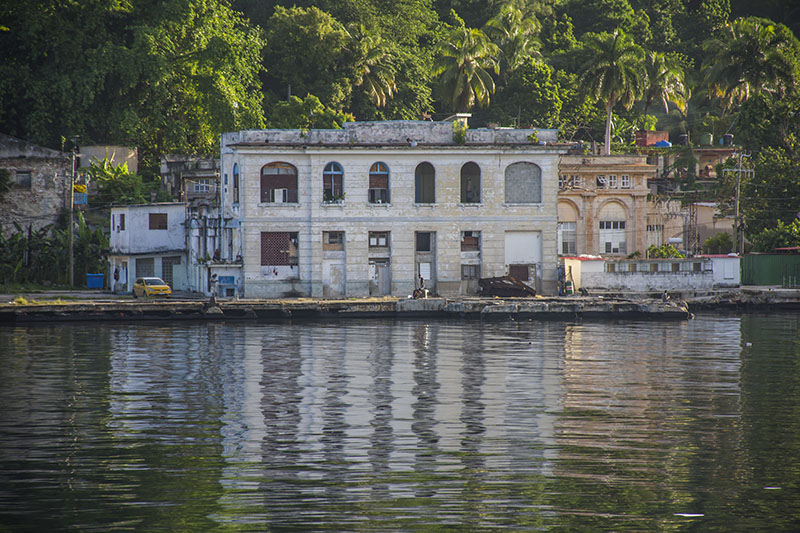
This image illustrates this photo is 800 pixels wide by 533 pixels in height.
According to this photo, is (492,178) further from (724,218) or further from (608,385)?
(608,385)

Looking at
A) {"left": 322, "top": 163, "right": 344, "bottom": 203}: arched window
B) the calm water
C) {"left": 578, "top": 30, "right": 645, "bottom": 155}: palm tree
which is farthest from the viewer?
{"left": 578, "top": 30, "right": 645, "bottom": 155}: palm tree

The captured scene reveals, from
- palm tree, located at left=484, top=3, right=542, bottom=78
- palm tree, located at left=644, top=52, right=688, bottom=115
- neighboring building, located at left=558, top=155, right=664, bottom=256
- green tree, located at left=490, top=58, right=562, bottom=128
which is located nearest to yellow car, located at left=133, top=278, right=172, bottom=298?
neighboring building, located at left=558, top=155, right=664, bottom=256

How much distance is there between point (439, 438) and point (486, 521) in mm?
6455

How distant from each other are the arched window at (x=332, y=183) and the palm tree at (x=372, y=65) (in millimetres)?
26578

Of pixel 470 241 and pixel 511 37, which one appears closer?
pixel 470 241

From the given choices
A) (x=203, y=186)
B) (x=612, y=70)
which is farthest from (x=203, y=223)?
(x=612, y=70)

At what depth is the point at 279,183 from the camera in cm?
6206

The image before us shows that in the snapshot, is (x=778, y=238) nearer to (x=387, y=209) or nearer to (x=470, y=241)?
(x=470, y=241)

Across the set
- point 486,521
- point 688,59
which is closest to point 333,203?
point 486,521

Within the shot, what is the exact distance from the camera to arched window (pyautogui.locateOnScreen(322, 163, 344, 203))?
6225 centimetres

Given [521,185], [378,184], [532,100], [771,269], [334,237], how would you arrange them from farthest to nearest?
[532,100] < [771,269] < [521,185] < [378,184] < [334,237]

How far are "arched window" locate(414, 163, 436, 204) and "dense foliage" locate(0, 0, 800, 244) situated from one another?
17.4 meters

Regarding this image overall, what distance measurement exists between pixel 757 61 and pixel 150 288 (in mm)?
53466

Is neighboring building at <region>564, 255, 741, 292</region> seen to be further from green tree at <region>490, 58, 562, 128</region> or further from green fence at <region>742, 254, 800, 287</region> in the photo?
green tree at <region>490, 58, 562, 128</region>
